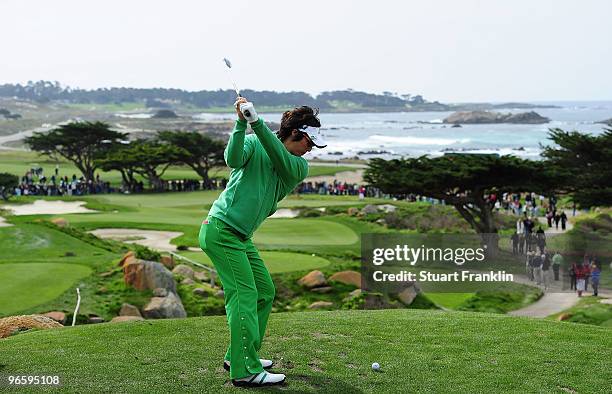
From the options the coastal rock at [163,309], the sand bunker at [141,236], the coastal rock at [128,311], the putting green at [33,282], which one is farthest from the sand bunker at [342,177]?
the coastal rock at [128,311]

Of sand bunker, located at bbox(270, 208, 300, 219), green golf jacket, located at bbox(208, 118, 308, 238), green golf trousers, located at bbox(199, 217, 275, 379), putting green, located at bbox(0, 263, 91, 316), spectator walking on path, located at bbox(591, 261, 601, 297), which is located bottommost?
sand bunker, located at bbox(270, 208, 300, 219)

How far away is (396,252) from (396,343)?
17494 millimetres

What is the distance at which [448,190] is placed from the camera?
34.3 meters

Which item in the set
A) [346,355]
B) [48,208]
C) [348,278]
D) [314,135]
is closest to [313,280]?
[348,278]

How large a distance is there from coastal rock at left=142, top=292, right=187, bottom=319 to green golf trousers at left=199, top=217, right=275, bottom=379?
9.51 metres

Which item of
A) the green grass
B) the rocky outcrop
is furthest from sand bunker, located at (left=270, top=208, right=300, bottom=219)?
the rocky outcrop

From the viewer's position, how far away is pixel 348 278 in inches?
830

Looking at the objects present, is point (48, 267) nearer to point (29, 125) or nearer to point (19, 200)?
point (19, 200)

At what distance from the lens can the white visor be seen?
7.06m

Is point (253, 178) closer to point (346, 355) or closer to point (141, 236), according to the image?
A: point (346, 355)

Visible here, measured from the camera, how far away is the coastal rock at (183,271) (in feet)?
66.2

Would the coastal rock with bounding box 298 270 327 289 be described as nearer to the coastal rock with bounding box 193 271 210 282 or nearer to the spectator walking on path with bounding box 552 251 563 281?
the coastal rock with bounding box 193 271 210 282

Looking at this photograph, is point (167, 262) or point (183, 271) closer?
point (183, 271)

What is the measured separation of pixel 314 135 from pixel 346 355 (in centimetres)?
254
